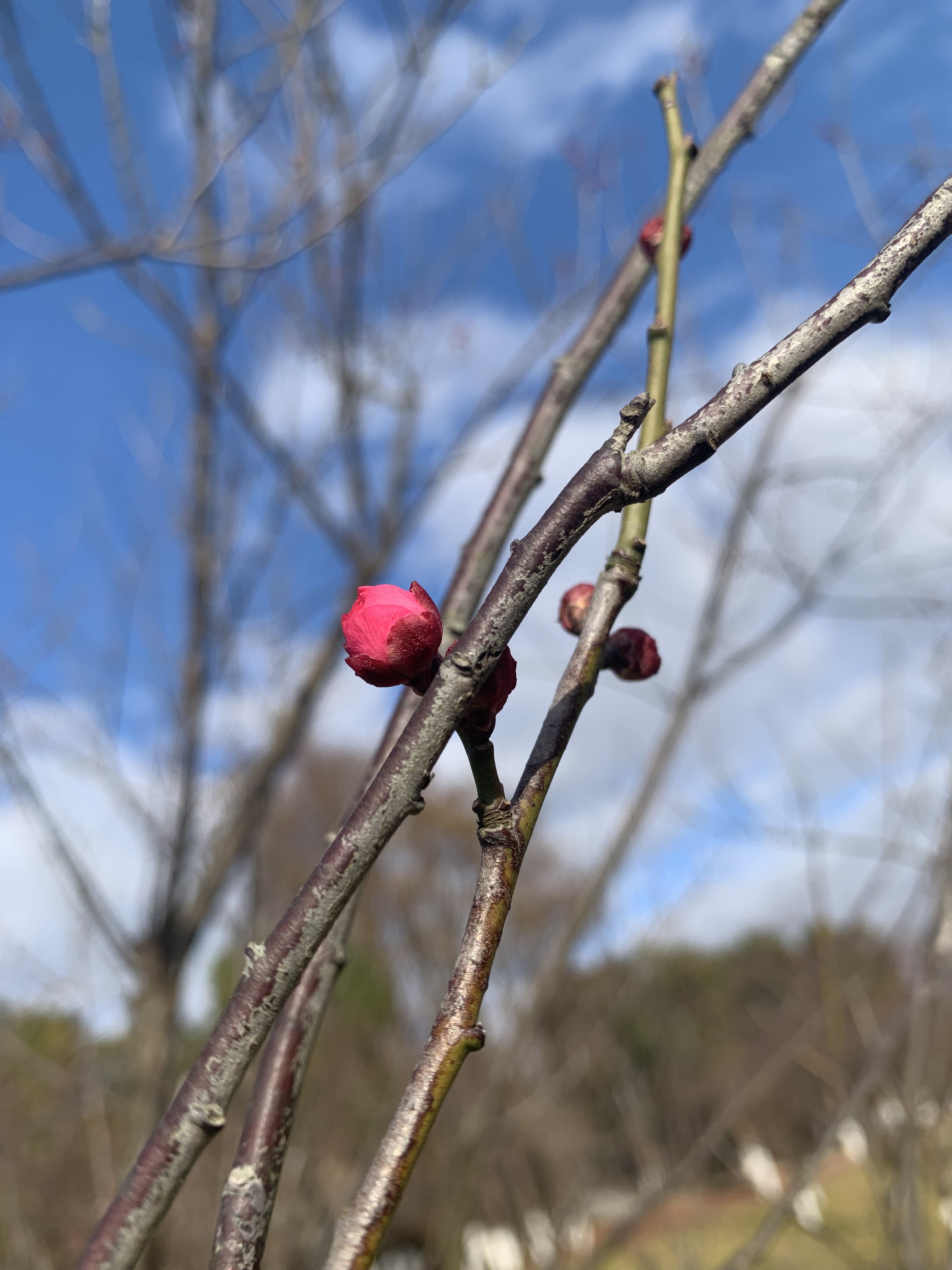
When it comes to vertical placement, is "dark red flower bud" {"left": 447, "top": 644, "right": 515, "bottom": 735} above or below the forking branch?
above

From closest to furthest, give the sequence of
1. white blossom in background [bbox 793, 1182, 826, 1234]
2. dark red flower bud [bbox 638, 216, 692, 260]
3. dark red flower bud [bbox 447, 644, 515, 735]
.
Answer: dark red flower bud [bbox 447, 644, 515, 735] → dark red flower bud [bbox 638, 216, 692, 260] → white blossom in background [bbox 793, 1182, 826, 1234]

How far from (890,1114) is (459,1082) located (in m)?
5.17

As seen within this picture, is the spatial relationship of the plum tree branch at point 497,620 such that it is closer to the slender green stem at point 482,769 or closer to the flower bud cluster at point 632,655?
the slender green stem at point 482,769

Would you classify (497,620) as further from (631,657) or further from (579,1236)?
(579,1236)

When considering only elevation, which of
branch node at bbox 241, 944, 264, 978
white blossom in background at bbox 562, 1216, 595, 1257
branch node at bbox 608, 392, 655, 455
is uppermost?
white blossom in background at bbox 562, 1216, 595, 1257

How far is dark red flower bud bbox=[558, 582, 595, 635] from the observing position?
868mm

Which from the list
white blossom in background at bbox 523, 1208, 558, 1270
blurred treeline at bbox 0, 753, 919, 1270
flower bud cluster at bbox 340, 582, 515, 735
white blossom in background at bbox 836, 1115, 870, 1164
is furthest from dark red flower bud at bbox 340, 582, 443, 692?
white blossom in background at bbox 523, 1208, 558, 1270

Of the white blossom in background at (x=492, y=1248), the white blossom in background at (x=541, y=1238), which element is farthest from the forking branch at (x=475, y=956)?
the white blossom in background at (x=492, y=1248)

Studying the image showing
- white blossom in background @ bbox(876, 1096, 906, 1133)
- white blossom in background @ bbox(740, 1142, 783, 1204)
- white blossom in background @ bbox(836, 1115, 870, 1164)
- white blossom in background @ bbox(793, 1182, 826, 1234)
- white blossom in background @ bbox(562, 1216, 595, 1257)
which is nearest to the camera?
white blossom in background @ bbox(836, 1115, 870, 1164)

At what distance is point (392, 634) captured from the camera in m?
0.63

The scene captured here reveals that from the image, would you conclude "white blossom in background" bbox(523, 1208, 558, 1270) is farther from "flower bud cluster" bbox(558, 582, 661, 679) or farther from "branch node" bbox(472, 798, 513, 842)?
"branch node" bbox(472, 798, 513, 842)

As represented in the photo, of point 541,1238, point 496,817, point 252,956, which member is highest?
point 541,1238

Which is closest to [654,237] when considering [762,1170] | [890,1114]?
[890,1114]

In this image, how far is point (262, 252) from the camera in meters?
2.94
